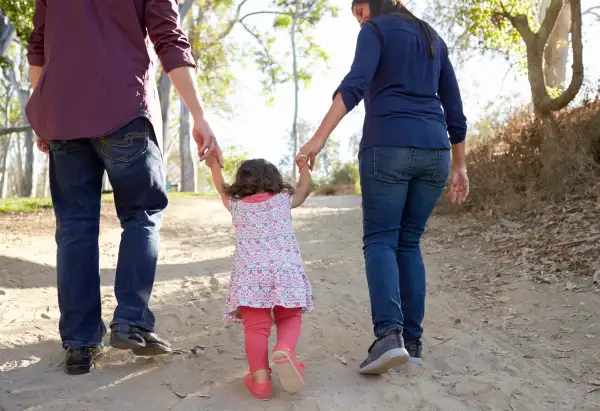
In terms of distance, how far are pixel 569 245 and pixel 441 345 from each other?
216cm

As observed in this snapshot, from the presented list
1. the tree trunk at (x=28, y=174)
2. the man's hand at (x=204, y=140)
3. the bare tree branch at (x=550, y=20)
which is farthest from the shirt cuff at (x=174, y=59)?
the tree trunk at (x=28, y=174)

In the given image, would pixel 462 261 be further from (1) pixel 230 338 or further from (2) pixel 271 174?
(2) pixel 271 174

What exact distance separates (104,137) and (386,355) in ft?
5.34

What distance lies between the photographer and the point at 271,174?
2.83 meters

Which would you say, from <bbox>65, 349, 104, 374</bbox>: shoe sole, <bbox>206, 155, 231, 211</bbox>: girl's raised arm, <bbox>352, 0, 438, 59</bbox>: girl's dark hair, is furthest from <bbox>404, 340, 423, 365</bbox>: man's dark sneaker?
<bbox>65, 349, 104, 374</bbox>: shoe sole

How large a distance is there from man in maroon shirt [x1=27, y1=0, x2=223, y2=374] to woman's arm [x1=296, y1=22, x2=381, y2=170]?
0.47m

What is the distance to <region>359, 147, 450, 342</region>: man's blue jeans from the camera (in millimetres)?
2812

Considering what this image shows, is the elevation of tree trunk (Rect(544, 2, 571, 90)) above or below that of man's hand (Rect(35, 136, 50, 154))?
above

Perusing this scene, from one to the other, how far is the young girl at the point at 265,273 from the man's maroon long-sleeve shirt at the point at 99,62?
1.64 feet

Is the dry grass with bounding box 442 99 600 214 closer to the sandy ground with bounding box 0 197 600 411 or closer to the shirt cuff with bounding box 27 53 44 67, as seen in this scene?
the sandy ground with bounding box 0 197 600 411

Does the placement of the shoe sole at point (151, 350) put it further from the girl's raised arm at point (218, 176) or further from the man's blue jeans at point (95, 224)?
the girl's raised arm at point (218, 176)

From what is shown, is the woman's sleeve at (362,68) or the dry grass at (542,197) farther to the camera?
the dry grass at (542,197)

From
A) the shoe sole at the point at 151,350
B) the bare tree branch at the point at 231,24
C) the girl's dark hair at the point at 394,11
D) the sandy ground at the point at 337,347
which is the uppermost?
the bare tree branch at the point at 231,24

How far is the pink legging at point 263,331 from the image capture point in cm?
258
